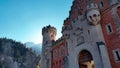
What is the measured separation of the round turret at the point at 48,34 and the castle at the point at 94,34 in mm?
11275

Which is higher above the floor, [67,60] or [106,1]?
[106,1]

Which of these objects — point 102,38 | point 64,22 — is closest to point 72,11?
point 64,22

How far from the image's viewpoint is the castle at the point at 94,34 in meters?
17.5

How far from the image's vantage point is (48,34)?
3834 centimetres

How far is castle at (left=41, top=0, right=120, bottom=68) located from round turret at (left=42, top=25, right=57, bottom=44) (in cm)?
1127

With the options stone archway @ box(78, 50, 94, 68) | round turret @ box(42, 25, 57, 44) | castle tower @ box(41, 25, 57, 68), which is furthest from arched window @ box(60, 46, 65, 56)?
stone archway @ box(78, 50, 94, 68)

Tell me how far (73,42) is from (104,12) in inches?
309

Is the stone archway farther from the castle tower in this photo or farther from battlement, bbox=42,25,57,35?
battlement, bbox=42,25,57,35

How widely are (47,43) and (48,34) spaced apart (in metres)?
3.07

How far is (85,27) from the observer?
70.9ft

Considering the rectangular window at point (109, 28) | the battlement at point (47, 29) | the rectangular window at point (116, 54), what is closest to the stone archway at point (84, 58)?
the rectangular window at point (116, 54)

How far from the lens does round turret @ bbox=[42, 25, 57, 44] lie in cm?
3766

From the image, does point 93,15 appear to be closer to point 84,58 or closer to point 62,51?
point 84,58

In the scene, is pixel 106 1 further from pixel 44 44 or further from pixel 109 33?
pixel 44 44
